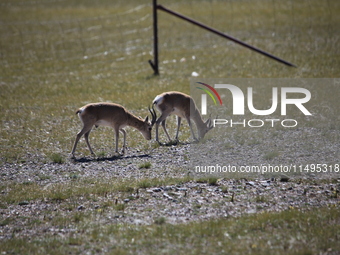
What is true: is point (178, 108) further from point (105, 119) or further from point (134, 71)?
point (134, 71)

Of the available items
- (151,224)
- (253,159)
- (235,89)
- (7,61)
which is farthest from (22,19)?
(151,224)

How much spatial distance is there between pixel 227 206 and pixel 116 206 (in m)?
2.26

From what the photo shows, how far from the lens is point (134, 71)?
29.4 meters

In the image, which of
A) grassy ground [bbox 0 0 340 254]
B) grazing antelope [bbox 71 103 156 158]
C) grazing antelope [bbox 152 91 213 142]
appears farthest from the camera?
grazing antelope [bbox 152 91 213 142]

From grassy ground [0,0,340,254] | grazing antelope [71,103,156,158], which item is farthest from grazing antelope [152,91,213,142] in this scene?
grassy ground [0,0,340,254]

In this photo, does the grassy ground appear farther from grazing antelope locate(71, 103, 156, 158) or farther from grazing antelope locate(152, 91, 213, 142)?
grazing antelope locate(152, 91, 213, 142)

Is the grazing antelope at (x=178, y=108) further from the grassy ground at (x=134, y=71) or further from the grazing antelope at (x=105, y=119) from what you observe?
the grassy ground at (x=134, y=71)

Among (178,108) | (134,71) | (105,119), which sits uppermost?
(134,71)

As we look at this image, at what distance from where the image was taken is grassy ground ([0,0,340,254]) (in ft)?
31.1

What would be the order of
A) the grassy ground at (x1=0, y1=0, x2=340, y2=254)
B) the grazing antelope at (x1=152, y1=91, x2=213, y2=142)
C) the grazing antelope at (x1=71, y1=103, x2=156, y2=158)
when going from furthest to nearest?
1. the grazing antelope at (x1=152, y1=91, x2=213, y2=142)
2. the grazing antelope at (x1=71, y1=103, x2=156, y2=158)
3. the grassy ground at (x1=0, y1=0, x2=340, y2=254)

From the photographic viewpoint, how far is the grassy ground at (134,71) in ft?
31.1

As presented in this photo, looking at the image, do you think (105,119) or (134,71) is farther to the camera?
(134,71)

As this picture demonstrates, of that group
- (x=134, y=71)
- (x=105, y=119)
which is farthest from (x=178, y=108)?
(x=134, y=71)

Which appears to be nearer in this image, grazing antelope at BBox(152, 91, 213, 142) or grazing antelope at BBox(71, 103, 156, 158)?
grazing antelope at BBox(71, 103, 156, 158)
